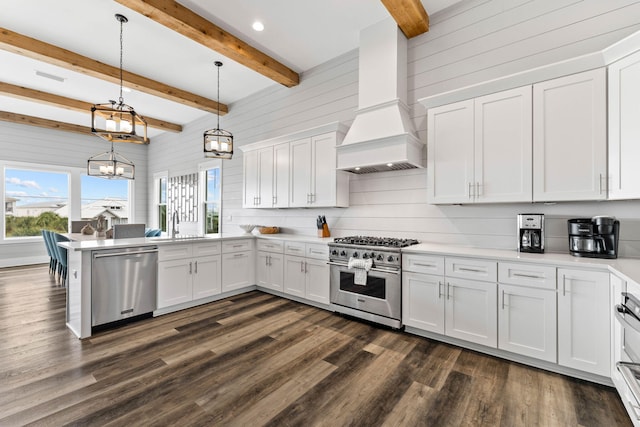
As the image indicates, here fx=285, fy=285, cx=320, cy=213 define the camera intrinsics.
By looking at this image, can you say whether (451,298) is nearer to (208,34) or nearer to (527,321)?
(527,321)

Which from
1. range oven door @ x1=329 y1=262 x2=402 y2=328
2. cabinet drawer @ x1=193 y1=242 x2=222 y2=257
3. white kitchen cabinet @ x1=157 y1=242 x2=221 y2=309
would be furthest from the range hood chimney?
white kitchen cabinet @ x1=157 y1=242 x2=221 y2=309

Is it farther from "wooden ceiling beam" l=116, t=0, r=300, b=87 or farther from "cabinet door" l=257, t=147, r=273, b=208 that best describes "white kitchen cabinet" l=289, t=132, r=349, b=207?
"wooden ceiling beam" l=116, t=0, r=300, b=87

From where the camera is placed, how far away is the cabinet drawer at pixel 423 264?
9.06ft

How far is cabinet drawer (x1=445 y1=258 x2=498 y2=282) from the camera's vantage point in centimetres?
248

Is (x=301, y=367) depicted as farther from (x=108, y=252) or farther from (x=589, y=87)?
(x=589, y=87)

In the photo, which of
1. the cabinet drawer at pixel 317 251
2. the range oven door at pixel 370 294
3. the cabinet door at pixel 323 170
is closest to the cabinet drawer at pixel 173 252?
the cabinet drawer at pixel 317 251

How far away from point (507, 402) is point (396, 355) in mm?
866

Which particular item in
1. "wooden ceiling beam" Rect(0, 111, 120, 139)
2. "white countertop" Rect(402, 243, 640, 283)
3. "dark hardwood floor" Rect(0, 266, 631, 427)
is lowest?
"dark hardwood floor" Rect(0, 266, 631, 427)

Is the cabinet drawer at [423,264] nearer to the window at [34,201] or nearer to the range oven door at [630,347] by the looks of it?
the range oven door at [630,347]

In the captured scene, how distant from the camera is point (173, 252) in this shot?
12.0 feet

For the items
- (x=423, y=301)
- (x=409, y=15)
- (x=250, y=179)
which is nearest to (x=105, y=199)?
(x=250, y=179)

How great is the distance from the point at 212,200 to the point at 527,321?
5987 mm

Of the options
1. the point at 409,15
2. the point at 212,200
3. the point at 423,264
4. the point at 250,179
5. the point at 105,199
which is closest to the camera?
the point at 423,264

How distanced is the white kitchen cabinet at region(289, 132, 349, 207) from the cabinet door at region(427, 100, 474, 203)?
125 centimetres
